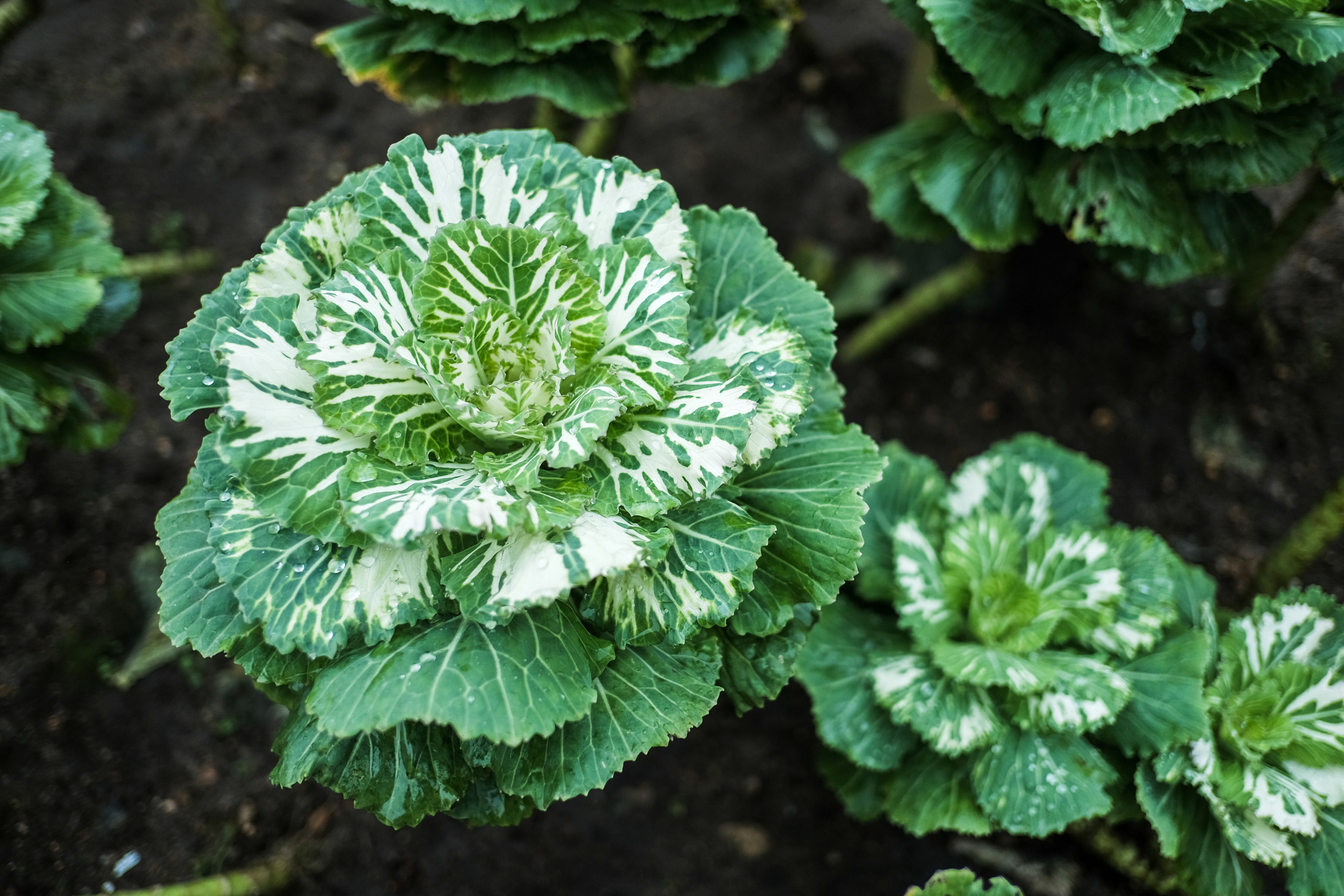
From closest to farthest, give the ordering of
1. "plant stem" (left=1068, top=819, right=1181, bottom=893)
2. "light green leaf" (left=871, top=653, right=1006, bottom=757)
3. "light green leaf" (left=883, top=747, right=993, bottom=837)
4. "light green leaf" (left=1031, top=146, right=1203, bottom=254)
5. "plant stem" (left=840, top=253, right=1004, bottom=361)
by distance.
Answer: "light green leaf" (left=871, top=653, right=1006, bottom=757), "light green leaf" (left=883, top=747, right=993, bottom=837), "light green leaf" (left=1031, top=146, right=1203, bottom=254), "plant stem" (left=1068, top=819, right=1181, bottom=893), "plant stem" (left=840, top=253, right=1004, bottom=361)

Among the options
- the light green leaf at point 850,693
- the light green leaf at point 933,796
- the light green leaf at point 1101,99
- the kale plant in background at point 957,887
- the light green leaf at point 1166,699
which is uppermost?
the light green leaf at point 1101,99

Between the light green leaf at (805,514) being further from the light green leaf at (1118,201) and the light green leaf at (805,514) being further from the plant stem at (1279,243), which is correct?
the plant stem at (1279,243)

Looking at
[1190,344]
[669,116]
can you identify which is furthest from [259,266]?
[1190,344]

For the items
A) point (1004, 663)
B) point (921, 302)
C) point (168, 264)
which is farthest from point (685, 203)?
point (1004, 663)

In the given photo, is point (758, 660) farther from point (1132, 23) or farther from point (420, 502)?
point (1132, 23)

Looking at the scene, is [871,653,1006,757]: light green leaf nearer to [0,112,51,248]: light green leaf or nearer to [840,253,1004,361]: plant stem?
[840,253,1004,361]: plant stem

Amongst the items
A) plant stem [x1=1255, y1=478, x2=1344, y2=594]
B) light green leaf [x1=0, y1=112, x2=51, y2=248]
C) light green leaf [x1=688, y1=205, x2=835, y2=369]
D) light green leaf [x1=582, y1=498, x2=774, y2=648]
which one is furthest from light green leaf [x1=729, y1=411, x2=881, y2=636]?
light green leaf [x1=0, y1=112, x2=51, y2=248]

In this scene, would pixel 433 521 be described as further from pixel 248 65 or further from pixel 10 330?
pixel 248 65

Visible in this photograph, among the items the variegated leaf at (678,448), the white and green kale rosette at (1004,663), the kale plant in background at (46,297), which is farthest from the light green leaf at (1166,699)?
the kale plant in background at (46,297)
